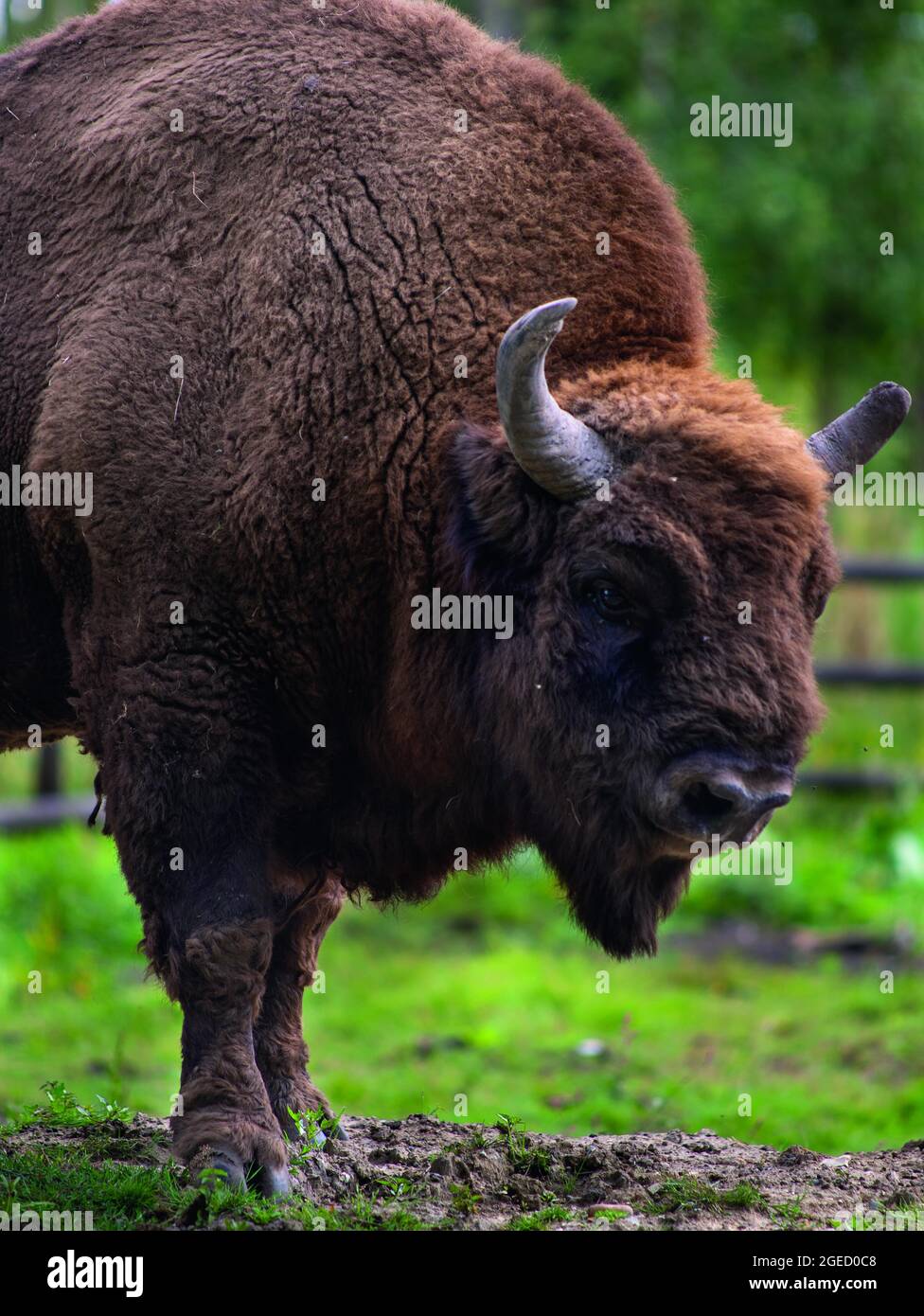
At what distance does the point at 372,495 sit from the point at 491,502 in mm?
325

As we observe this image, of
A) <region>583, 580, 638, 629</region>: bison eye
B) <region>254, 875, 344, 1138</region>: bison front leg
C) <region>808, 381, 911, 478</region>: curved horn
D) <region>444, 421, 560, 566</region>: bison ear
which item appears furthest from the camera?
<region>254, 875, 344, 1138</region>: bison front leg

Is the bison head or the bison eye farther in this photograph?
the bison eye

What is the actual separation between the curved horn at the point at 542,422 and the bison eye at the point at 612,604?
0.23 meters

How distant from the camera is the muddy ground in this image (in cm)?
421

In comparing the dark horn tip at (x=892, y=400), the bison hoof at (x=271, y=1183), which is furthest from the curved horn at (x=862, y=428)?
the bison hoof at (x=271, y=1183)

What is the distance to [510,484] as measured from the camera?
415 centimetres

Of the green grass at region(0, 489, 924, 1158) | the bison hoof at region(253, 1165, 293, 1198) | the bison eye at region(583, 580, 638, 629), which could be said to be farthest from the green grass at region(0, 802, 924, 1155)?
the bison eye at region(583, 580, 638, 629)

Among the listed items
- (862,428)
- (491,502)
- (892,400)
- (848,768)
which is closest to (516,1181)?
(491,502)

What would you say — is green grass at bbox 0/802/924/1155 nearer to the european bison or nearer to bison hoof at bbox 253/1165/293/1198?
bison hoof at bbox 253/1165/293/1198

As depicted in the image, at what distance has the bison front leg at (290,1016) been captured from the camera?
16.4ft

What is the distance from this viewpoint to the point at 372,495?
4281mm

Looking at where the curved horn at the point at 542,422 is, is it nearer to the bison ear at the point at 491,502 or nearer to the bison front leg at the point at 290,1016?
the bison ear at the point at 491,502

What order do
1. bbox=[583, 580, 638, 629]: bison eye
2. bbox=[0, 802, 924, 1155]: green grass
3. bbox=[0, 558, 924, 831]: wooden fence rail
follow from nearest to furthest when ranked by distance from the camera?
bbox=[583, 580, 638, 629]: bison eye < bbox=[0, 802, 924, 1155]: green grass < bbox=[0, 558, 924, 831]: wooden fence rail

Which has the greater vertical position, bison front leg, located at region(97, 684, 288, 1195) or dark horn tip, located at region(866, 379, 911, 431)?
dark horn tip, located at region(866, 379, 911, 431)
